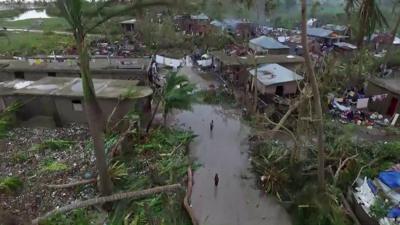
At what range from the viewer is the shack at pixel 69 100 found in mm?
17156

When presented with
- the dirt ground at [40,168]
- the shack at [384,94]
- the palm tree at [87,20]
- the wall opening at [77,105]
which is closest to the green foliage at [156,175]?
the dirt ground at [40,168]

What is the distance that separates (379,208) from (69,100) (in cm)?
1422

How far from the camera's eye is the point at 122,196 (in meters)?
11.7

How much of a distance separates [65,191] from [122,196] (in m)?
2.54

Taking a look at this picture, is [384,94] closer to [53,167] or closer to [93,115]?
[93,115]

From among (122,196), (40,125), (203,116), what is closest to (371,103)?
(203,116)

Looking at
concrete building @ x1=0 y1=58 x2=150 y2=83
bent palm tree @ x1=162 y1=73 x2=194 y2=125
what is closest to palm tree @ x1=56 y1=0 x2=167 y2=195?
bent palm tree @ x1=162 y1=73 x2=194 y2=125

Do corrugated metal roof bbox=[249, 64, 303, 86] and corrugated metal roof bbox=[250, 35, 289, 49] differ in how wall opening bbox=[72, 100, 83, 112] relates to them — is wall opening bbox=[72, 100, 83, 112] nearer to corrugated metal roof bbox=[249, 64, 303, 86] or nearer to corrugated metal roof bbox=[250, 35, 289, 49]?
corrugated metal roof bbox=[249, 64, 303, 86]

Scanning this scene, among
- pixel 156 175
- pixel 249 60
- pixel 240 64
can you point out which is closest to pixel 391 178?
pixel 156 175

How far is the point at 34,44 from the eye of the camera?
3991 centimetres

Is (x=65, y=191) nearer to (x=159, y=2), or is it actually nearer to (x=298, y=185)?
(x=159, y=2)

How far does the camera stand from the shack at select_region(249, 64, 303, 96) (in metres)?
22.2

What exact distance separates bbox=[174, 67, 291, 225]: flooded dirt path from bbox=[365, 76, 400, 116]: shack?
8.70m

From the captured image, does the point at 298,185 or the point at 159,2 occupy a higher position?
the point at 159,2
